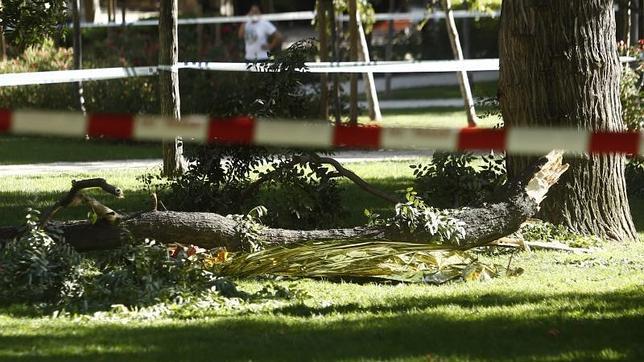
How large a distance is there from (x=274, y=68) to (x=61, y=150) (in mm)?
6848

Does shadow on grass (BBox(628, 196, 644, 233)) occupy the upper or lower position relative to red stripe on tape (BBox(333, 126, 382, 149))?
lower

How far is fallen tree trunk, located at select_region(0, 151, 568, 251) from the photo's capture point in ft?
29.0

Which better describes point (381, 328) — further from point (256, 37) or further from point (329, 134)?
point (256, 37)

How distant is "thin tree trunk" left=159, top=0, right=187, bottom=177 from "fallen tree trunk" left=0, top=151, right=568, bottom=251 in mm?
4295

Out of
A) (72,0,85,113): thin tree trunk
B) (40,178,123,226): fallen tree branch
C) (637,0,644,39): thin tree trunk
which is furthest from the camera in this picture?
(637,0,644,39): thin tree trunk

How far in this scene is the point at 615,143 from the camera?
7.00m

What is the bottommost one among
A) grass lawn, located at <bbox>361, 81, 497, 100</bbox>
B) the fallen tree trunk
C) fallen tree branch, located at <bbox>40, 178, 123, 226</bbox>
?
grass lawn, located at <bbox>361, 81, 497, 100</bbox>

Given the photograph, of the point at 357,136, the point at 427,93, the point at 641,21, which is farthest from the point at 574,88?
the point at 427,93

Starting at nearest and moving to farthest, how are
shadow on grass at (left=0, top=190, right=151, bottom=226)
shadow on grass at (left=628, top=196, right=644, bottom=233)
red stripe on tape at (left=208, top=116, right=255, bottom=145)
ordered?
red stripe on tape at (left=208, top=116, right=255, bottom=145), shadow on grass at (left=0, top=190, right=151, bottom=226), shadow on grass at (left=628, top=196, right=644, bottom=233)

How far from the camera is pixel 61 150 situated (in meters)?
17.1

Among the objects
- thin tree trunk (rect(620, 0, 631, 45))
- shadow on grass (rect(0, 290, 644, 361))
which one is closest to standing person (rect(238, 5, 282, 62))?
thin tree trunk (rect(620, 0, 631, 45))

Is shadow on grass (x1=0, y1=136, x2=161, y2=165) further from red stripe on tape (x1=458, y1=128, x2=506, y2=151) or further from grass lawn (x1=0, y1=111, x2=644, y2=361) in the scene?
red stripe on tape (x1=458, y1=128, x2=506, y2=151)

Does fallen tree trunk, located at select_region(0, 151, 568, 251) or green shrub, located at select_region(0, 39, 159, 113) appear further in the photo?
green shrub, located at select_region(0, 39, 159, 113)

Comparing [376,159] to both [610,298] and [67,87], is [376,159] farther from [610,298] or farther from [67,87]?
[610,298]
